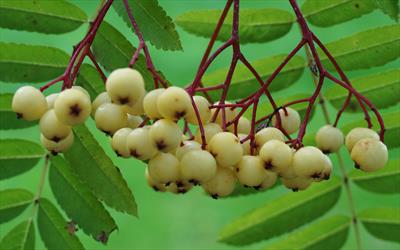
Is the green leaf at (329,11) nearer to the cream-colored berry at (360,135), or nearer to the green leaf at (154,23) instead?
the green leaf at (154,23)

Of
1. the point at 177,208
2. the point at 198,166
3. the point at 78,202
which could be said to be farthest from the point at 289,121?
the point at 177,208

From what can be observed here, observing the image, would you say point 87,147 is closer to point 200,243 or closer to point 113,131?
point 113,131

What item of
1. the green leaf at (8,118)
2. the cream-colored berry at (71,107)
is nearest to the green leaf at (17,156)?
the green leaf at (8,118)

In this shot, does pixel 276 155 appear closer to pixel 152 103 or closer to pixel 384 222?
pixel 152 103

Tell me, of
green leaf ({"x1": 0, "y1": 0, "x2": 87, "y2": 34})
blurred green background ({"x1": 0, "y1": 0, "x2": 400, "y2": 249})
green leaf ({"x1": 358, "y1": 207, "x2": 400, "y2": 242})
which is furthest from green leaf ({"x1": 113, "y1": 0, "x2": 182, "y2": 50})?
blurred green background ({"x1": 0, "y1": 0, "x2": 400, "y2": 249})

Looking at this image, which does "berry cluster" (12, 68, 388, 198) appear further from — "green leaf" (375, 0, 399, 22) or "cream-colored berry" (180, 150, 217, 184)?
"green leaf" (375, 0, 399, 22)

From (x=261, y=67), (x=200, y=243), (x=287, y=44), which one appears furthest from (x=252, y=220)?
(x=287, y=44)
